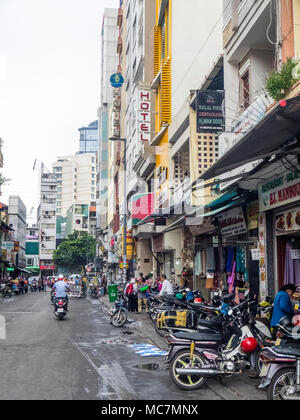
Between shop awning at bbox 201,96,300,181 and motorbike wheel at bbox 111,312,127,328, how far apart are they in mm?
8281

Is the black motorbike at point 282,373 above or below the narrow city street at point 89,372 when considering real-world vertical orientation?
above

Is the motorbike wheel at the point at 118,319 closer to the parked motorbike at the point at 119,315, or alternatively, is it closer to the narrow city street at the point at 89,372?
the parked motorbike at the point at 119,315

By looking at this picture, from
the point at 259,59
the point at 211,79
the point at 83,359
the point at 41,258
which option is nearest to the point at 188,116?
the point at 211,79

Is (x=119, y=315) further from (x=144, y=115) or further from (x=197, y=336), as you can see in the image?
(x=144, y=115)

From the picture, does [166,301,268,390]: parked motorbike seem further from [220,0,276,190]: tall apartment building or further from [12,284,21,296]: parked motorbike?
[12,284,21,296]: parked motorbike

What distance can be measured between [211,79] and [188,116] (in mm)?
2086

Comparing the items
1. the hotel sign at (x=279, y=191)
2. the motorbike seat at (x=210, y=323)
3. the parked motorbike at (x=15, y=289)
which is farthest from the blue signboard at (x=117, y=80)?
the motorbike seat at (x=210, y=323)

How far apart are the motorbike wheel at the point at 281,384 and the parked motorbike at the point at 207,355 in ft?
Result: 4.09

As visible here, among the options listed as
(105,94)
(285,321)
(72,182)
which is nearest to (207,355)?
(285,321)

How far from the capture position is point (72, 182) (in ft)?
480

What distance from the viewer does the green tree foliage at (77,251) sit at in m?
94.9

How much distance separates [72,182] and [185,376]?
14100 cm
